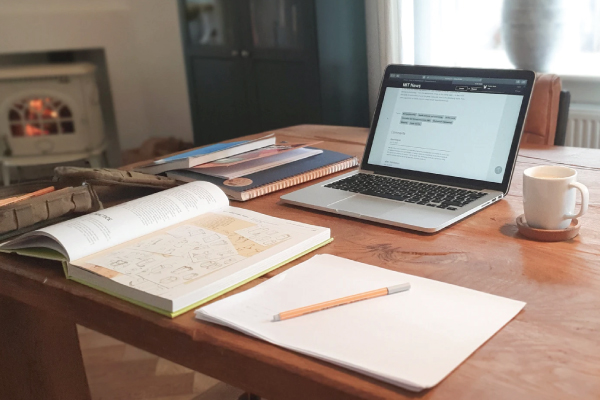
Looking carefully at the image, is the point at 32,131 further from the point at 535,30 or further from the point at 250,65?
the point at 535,30

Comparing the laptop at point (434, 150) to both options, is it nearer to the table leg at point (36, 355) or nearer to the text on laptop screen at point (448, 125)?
the text on laptop screen at point (448, 125)

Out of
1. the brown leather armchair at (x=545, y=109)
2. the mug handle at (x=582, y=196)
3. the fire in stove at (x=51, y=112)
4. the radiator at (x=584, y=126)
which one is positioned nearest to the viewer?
the mug handle at (x=582, y=196)

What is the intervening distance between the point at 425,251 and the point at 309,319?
0.25m

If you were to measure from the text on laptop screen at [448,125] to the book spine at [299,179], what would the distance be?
0.33 feet

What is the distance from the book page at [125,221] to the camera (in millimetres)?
884

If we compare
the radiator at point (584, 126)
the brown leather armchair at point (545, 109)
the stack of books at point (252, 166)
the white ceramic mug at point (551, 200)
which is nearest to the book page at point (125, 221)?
the stack of books at point (252, 166)

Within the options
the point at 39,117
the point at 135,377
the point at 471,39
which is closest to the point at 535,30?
the point at 471,39

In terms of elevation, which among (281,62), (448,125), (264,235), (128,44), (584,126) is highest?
(128,44)

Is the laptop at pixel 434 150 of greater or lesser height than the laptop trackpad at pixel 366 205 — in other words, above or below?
above

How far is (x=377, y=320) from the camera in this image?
683 millimetres

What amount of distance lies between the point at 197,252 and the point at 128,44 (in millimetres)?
3544

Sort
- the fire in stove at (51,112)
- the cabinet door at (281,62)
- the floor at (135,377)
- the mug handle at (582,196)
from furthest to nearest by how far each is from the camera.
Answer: the fire in stove at (51,112) < the cabinet door at (281,62) < the floor at (135,377) < the mug handle at (582,196)

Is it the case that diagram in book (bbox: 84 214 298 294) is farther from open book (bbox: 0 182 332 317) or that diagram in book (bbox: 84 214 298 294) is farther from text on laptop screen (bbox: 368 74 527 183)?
text on laptop screen (bbox: 368 74 527 183)

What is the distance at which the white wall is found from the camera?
3.81 metres
